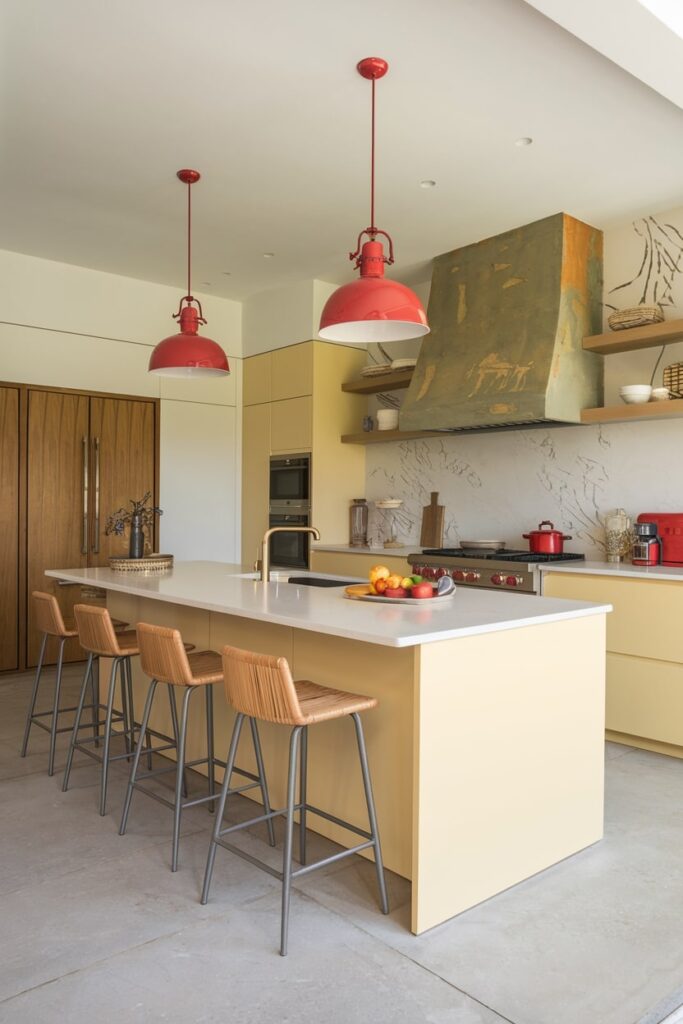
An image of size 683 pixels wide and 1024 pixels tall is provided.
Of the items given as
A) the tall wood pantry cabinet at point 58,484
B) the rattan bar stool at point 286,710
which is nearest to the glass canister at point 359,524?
the tall wood pantry cabinet at point 58,484

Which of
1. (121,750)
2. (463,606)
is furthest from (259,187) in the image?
(121,750)

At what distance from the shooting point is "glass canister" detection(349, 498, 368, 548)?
19.4 ft

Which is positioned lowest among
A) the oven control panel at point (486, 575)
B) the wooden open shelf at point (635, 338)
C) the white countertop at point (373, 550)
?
the oven control panel at point (486, 575)

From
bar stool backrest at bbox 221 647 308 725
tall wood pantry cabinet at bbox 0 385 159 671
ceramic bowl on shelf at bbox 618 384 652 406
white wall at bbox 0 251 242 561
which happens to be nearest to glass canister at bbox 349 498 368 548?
white wall at bbox 0 251 242 561

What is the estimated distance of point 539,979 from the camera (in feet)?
6.24

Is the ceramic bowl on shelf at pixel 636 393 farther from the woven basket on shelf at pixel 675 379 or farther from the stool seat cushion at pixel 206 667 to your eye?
the stool seat cushion at pixel 206 667

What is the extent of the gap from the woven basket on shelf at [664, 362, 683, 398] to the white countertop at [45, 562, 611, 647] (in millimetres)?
1772

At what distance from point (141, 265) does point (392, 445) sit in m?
2.24

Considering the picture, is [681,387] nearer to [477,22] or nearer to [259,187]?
[477,22]

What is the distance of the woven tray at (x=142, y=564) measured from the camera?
3.82 m

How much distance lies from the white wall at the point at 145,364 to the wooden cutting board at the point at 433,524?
179cm

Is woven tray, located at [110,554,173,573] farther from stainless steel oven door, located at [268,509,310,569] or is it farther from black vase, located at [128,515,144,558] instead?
stainless steel oven door, located at [268,509,310,569]

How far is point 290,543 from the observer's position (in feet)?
20.0

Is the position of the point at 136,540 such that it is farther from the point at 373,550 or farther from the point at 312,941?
the point at 312,941
